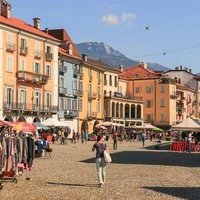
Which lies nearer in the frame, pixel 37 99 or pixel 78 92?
pixel 37 99

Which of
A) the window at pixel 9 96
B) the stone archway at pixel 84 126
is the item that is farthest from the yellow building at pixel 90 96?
the window at pixel 9 96

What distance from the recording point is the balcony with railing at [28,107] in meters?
58.1

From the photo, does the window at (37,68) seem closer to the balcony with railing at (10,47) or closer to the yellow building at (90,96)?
the balcony with railing at (10,47)

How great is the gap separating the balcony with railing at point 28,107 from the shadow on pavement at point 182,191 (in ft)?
139

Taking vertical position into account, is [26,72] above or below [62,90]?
above

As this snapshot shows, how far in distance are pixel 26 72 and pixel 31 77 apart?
126cm

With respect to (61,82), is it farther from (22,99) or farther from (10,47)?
(10,47)

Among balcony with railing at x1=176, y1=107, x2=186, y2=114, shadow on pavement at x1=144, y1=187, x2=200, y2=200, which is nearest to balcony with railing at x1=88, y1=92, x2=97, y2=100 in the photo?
balcony with railing at x1=176, y1=107, x2=186, y2=114

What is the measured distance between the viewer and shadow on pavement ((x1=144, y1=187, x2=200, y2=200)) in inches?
580

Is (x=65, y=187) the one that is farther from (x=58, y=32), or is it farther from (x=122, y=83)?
(x=122, y=83)

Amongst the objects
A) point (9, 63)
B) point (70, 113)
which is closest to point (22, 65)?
point (9, 63)

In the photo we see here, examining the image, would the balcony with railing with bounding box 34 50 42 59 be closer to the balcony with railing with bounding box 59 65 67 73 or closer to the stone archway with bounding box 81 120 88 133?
the balcony with railing with bounding box 59 65 67 73

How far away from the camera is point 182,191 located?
51.9ft

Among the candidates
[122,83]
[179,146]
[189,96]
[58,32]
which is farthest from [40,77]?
[189,96]
